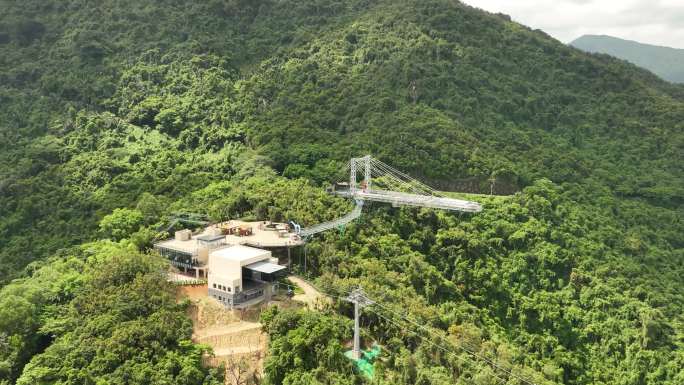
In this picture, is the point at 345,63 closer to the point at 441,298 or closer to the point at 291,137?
the point at 291,137

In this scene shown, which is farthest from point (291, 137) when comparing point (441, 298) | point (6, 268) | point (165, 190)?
point (6, 268)

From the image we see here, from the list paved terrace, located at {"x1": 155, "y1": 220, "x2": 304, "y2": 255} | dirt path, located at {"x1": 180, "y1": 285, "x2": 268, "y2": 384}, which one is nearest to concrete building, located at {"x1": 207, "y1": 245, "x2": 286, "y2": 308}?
dirt path, located at {"x1": 180, "y1": 285, "x2": 268, "y2": 384}

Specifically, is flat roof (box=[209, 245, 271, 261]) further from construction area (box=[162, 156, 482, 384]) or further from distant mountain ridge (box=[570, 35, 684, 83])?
distant mountain ridge (box=[570, 35, 684, 83])

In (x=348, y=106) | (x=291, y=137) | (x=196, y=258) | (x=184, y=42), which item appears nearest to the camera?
(x=196, y=258)

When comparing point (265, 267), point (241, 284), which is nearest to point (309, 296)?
point (265, 267)

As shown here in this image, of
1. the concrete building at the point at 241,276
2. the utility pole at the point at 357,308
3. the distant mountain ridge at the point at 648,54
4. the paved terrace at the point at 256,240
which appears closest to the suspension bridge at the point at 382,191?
the paved terrace at the point at 256,240

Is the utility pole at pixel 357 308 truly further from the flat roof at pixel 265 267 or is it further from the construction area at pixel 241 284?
the flat roof at pixel 265 267
